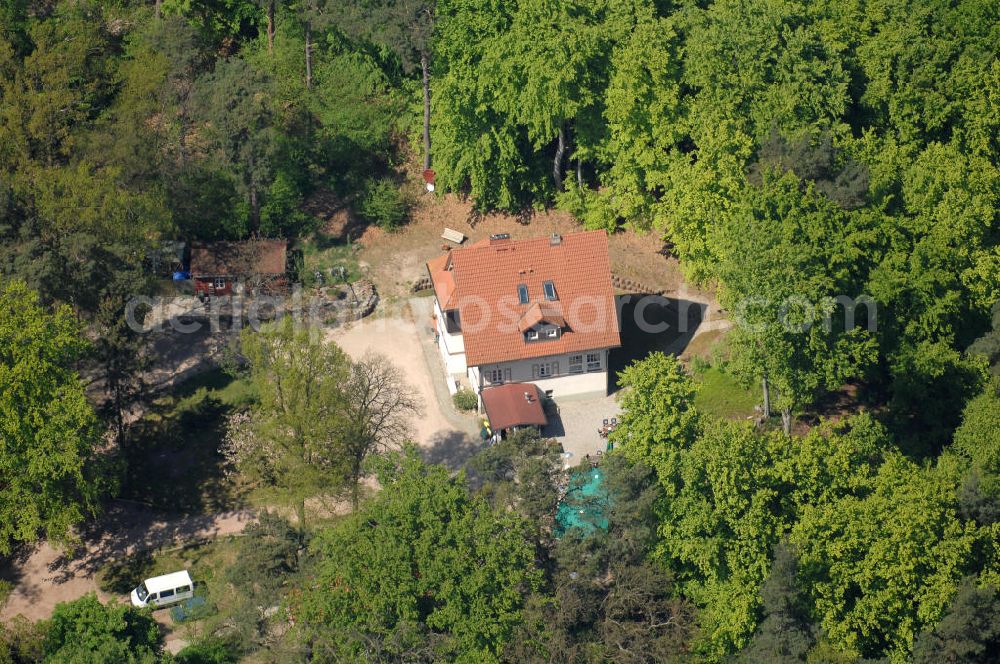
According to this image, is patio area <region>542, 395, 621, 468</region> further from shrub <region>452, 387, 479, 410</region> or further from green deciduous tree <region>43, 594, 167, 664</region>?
green deciduous tree <region>43, 594, 167, 664</region>

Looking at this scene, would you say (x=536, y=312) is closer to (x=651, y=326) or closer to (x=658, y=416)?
(x=651, y=326)

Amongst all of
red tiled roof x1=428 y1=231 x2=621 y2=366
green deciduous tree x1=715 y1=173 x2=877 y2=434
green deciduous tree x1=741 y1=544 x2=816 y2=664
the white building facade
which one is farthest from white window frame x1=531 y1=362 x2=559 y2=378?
green deciduous tree x1=741 y1=544 x2=816 y2=664

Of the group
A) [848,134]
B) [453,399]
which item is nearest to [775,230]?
[848,134]

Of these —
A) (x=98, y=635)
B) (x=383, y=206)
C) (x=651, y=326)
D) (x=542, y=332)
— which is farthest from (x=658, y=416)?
(x=383, y=206)

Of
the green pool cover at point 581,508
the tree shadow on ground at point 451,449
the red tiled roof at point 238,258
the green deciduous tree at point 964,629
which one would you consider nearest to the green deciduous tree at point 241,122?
the red tiled roof at point 238,258

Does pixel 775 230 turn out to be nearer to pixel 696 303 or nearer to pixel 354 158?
pixel 696 303
